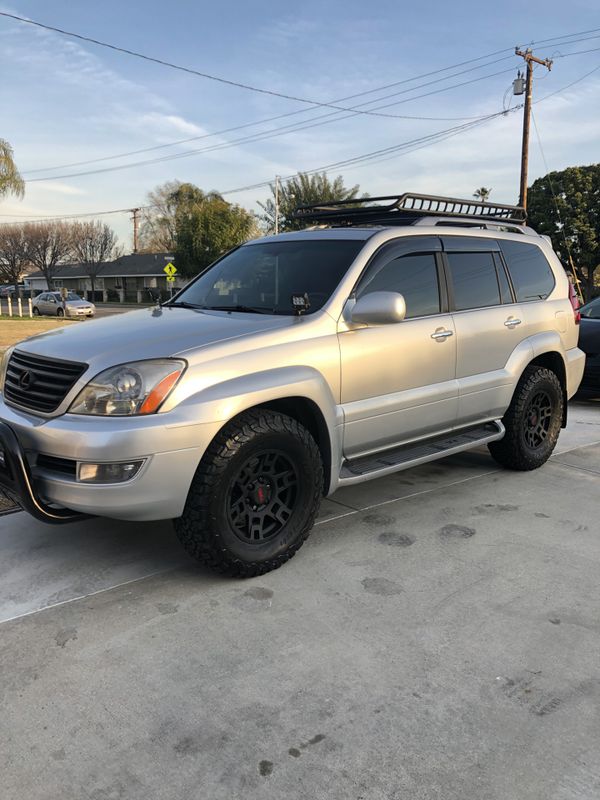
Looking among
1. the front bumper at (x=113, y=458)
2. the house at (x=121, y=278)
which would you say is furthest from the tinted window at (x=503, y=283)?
the house at (x=121, y=278)

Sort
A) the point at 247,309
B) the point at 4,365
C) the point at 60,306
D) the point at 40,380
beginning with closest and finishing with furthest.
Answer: the point at 40,380 → the point at 4,365 → the point at 247,309 → the point at 60,306

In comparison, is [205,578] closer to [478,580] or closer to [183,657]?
[183,657]

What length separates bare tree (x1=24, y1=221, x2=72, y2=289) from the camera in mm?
64625

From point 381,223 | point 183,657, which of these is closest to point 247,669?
point 183,657

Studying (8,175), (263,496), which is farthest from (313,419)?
(8,175)

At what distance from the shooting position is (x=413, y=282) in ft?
13.3

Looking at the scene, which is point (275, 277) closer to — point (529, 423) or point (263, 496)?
point (263, 496)

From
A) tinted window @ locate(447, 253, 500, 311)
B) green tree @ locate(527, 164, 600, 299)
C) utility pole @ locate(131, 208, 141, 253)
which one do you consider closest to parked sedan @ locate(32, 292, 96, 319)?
green tree @ locate(527, 164, 600, 299)

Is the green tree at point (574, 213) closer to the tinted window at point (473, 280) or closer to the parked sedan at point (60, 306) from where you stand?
the parked sedan at point (60, 306)

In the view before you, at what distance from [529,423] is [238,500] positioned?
9.45 ft

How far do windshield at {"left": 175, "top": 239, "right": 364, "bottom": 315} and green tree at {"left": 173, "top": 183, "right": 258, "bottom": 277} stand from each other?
38774 mm

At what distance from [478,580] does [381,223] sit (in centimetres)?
247

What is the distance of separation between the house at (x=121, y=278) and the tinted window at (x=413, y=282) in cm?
5645

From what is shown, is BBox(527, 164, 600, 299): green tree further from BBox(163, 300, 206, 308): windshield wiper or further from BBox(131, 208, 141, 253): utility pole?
BBox(131, 208, 141, 253): utility pole
